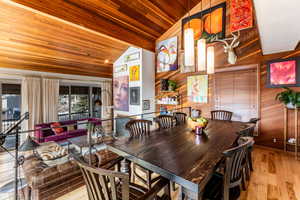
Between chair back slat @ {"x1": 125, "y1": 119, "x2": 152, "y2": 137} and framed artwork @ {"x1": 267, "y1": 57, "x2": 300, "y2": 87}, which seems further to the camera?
framed artwork @ {"x1": 267, "y1": 57, "x2": 300, "y2": 87}

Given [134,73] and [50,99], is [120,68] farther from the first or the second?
[50,99]

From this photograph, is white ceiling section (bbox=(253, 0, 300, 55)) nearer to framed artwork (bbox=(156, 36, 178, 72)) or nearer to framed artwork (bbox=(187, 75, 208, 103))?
framed artwork (bbox=(187, 75, 208, 103))

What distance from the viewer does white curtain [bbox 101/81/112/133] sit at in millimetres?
6426

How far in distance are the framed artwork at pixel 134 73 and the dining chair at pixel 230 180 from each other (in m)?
4.28

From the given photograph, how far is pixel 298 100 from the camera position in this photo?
264 centimetres

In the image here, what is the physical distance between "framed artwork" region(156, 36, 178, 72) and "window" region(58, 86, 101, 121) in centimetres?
350

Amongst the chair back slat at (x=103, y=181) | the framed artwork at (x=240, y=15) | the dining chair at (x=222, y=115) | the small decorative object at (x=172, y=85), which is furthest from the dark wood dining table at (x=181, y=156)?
the framed artwork at (x=240, y=15)

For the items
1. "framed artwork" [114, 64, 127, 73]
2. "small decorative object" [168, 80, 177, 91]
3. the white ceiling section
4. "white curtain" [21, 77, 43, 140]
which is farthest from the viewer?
"framed artwork" [114, 64, 127, 73]

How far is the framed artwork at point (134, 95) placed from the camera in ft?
16.7

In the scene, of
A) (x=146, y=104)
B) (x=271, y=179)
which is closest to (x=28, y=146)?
(x=146, y=104)

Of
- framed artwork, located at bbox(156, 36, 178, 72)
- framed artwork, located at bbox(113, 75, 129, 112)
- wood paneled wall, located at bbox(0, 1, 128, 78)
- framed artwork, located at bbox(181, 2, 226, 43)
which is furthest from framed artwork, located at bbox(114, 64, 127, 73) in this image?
framed artwork, located at bbox(181, 2, 226, 43)

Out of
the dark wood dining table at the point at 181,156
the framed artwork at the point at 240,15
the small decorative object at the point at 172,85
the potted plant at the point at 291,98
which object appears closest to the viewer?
the dark wood dining table at the point at 181,156

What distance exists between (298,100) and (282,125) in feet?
2.59

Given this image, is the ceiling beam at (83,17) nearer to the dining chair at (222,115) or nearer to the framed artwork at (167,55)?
the framed artwork at (167,55)
